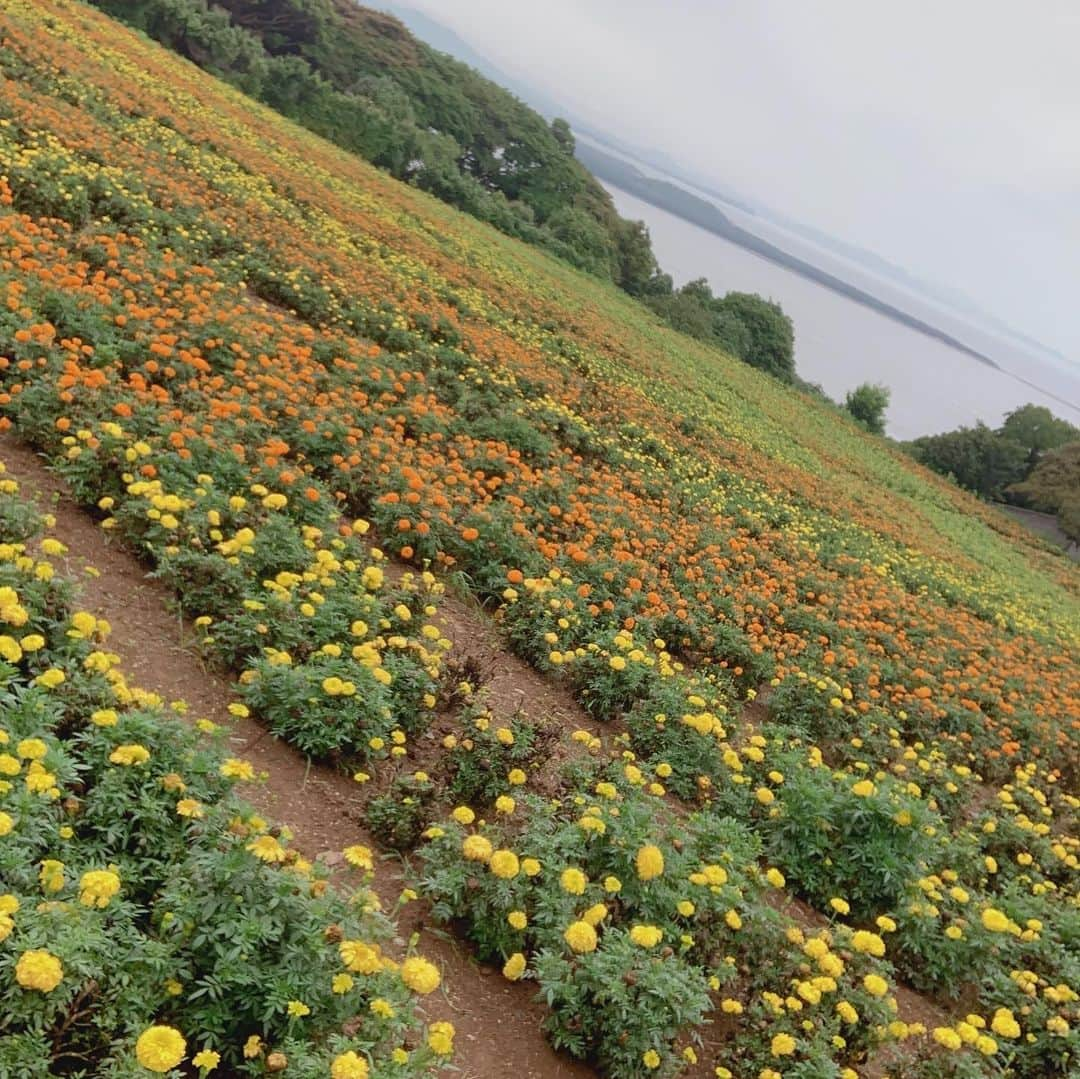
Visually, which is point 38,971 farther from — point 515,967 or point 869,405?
point 869,405

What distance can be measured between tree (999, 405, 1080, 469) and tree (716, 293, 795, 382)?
1108 centimetres

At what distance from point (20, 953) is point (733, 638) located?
5.79 metres

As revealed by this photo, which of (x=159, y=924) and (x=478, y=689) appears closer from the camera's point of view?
(x=159, y=924)

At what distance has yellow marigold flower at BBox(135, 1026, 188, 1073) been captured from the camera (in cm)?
183

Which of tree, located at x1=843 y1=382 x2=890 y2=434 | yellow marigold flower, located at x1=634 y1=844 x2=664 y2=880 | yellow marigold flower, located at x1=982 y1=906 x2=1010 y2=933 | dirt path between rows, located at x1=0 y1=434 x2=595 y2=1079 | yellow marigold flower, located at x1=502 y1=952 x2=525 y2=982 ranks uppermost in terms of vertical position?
tree, located at x1=843 y1=382 x2=890 y2=434

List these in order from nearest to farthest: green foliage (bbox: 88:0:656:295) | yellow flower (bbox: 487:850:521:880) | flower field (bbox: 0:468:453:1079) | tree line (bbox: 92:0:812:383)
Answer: flower field (bbox: 0:468:453:1079) < yellow flower (bbox: 487:850:521:880) < green foliage (bbox: 88:0:656:295) < tree line (bbox: 92:0:812:383)

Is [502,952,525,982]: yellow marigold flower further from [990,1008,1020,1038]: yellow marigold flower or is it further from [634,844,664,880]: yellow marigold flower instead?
[990,1008,1020,1038]: yellow marigold flower

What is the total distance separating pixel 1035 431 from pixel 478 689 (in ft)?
141

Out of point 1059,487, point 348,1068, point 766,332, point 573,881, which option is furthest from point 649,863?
point 766,332

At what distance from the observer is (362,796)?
12.4 feet

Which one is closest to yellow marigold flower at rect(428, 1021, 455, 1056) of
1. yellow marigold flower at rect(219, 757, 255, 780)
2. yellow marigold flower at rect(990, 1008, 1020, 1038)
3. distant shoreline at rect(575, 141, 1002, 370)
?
yellow marigold flower at rect(219, 757, 255, 780)

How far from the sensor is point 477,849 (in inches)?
124

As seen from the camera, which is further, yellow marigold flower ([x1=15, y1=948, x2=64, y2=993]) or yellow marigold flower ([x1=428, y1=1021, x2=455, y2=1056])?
yellow marigold flower ([x1=428, y1=1021, x2=455, y2=1056])

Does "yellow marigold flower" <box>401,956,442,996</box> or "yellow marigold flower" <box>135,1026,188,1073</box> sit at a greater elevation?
"yellow marigold flower" <box>135,1026,188,1073</box>
